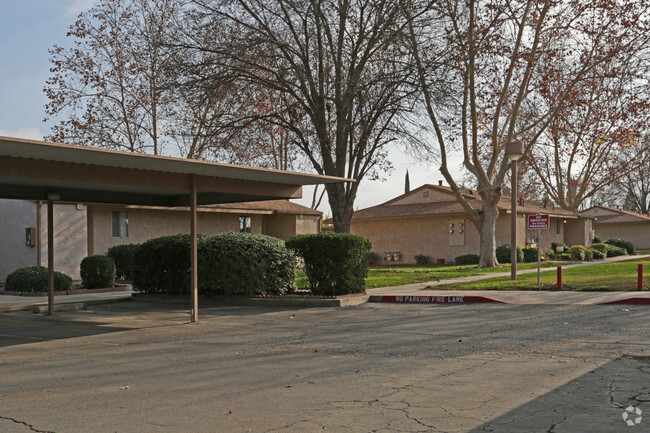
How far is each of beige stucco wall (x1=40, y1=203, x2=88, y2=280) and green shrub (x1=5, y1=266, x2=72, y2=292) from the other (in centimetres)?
340

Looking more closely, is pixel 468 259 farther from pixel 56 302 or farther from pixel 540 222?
pixel 56 302

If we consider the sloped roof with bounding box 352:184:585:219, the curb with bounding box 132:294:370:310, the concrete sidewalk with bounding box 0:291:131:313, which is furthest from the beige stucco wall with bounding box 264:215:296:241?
the curb with bounding box 132:294:370:310

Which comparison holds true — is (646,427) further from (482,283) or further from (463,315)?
(482,283)

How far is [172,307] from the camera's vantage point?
1734 centimetres

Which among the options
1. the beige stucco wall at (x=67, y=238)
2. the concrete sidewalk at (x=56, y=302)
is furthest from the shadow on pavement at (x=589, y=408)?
the beige stucco wall at (x=67, y=238)

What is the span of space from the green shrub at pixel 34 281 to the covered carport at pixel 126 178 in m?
6.43

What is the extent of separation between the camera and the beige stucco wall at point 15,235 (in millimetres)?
26047

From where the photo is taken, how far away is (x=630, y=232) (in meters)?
65.6

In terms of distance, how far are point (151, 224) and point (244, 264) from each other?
48.3 ft

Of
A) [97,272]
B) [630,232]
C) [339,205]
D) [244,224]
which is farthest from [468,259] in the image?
[630,232]

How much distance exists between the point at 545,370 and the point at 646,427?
2.58 metres

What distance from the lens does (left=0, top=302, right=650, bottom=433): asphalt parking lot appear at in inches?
236

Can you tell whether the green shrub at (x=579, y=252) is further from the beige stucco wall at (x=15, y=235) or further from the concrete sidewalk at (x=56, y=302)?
the beige stucco wall at (x=15, y=235)

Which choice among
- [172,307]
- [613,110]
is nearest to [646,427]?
[172,307]
